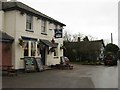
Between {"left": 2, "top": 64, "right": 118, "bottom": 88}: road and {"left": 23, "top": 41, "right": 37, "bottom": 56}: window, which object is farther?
{"left": 23, "top": 41, "right": 37, "bottom": 56}: window

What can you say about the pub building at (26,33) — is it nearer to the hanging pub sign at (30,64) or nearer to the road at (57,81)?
the hanging pub sign at (30,64)

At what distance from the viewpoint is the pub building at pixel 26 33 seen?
2319 centimetres

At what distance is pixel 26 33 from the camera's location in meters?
24.7

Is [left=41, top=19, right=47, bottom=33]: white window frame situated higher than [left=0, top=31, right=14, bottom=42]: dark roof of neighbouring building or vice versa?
[left=41, top=19, right=47, bottom=33]: white window frame

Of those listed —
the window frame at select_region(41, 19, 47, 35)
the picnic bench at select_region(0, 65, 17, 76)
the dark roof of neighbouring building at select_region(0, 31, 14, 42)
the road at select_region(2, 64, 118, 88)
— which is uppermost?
the window frame at select_region(41, 19, 47, 35)

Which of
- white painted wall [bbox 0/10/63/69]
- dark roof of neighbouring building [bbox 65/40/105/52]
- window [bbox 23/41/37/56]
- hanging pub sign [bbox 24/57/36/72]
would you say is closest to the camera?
white painted wall [bbox 0/10/63/69]

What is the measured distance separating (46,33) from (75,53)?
28076 mm

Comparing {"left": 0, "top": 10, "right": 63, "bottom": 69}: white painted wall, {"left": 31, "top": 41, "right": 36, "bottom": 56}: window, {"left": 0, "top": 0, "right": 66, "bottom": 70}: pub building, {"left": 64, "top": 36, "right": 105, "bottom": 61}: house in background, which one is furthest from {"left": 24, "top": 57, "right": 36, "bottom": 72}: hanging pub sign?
{"left": 64, "top": 36, "right": 105, "bottom": 61}: house in background

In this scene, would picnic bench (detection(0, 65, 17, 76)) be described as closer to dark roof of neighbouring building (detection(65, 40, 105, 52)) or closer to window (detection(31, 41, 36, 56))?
window (detection(31, 41, 36, 56))

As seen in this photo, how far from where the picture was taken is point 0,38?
21469 millimetres

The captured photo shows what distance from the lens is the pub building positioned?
23.2 metres

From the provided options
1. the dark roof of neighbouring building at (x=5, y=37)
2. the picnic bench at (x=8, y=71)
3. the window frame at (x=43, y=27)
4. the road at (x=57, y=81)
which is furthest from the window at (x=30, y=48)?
the road at (x=57, y=81)

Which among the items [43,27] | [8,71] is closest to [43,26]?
[43,27]

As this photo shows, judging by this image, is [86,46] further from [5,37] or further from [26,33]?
[5,37]
